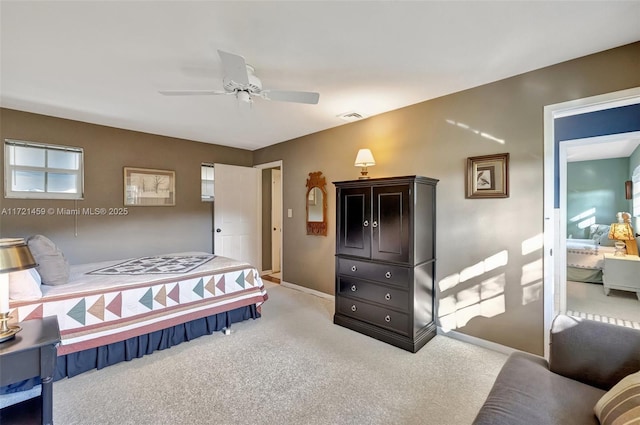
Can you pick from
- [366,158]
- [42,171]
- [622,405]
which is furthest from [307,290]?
[42,171]

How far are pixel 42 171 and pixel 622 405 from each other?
530cm

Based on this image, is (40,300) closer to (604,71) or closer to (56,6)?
(56,6)

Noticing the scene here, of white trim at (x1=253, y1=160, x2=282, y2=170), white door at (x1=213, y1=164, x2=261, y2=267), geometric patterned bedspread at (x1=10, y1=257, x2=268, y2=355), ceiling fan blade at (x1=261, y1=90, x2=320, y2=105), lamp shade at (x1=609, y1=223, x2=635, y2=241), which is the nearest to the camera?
geometric patterned bedspread at (x1=10, y1=257, x2=268, y2=355)

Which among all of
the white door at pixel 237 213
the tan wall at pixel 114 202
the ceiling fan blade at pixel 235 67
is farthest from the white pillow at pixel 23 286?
the white door at pixel 237 213

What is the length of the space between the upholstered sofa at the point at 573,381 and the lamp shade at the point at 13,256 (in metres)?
2.38

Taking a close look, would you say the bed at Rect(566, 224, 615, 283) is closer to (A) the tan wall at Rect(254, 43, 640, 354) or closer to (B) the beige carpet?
(B) the beige carpet

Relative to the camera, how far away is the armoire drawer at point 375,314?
2682 millimetres

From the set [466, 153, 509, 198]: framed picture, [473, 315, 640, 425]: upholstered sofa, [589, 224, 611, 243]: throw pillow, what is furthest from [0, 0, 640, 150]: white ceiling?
[589, 224, 611, 243]: throw pillow

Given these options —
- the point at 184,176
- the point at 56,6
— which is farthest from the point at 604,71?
the point at 184,176

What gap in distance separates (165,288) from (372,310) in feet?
6.68

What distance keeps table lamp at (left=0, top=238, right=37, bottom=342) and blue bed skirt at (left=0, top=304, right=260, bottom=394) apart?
0.78m

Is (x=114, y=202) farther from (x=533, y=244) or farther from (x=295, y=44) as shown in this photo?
(x=533, y=244)

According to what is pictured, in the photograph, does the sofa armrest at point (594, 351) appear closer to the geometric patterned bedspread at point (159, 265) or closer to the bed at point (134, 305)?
the bed at point (134, 305)

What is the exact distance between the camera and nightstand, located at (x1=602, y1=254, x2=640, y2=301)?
3.77 meters
